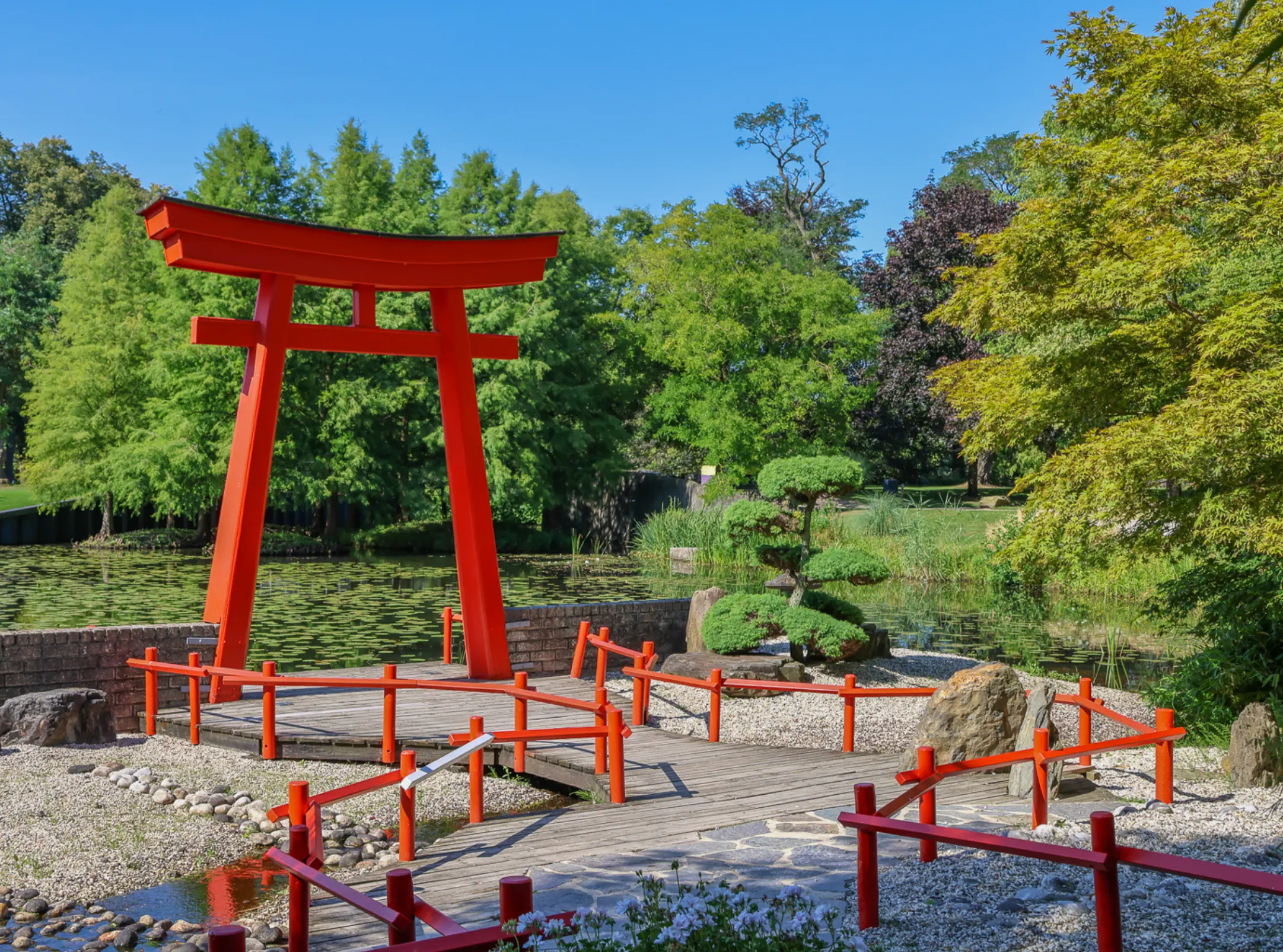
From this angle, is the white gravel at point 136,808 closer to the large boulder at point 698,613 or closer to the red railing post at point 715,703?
the red railing post at point 715,703

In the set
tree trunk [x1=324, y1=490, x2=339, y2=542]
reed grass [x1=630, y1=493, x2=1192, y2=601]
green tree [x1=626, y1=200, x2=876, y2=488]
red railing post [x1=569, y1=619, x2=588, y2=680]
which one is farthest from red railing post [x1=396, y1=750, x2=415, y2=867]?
tree trunk [x1=324, y1=490, x2=339, y2=542]

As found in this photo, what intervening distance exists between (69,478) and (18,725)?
2222 cm

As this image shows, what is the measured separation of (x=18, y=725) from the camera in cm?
862

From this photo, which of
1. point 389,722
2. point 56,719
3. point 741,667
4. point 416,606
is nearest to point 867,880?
point 389,722

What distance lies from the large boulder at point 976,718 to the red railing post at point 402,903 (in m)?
4.81

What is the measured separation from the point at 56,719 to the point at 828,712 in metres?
6.45

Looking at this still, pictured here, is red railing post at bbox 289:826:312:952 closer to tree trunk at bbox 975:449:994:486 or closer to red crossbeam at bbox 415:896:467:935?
red crossbeam at bbox 415:896:467:935

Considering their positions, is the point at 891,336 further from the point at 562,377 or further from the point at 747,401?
the point at 562,377

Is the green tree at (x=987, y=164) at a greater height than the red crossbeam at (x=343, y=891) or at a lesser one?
greater

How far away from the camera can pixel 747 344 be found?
28.2 metres

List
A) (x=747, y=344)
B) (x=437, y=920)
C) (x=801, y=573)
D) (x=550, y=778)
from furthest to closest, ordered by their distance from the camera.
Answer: (x=747, y=344) → (x=801, y=573) → (x=550, y=778) → (x=437, y=920)

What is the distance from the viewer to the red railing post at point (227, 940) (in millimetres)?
3084

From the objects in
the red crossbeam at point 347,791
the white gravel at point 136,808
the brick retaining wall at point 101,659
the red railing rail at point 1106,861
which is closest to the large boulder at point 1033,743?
the red railing rail at point 1106,861

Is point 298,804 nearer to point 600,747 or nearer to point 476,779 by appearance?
point 476,779
